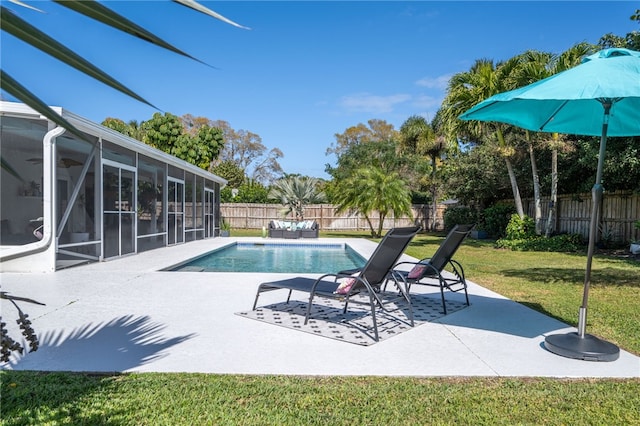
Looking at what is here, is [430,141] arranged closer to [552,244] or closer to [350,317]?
[552,244]

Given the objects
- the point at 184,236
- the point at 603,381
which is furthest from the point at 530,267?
the point at 184,236

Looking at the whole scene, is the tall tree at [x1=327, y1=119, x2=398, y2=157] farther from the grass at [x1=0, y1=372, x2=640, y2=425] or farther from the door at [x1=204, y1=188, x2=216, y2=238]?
the grass at [x1=0, y1=372, x2=640, y2=425]

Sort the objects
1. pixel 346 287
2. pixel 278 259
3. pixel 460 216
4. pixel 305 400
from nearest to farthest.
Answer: pixel 305 400 → pixel 346 287 → pixel 278 259 → pixel 460 216

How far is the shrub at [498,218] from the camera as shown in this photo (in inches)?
774

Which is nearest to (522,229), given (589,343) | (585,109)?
(585,109)

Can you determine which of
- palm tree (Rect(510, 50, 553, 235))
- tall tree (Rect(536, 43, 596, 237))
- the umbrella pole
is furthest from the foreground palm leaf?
tall tree (Rect(536, 43, 596, 237))

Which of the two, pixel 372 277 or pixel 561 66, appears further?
pixel 561 66

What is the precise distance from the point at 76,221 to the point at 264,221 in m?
19.4

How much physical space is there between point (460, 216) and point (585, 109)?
60.9ft

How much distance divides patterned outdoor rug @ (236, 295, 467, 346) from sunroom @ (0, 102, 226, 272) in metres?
3.71

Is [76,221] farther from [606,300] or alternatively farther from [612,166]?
[612,166]

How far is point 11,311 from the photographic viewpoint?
5004 millimetres

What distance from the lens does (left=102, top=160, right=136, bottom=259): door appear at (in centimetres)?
957

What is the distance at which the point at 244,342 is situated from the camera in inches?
160
